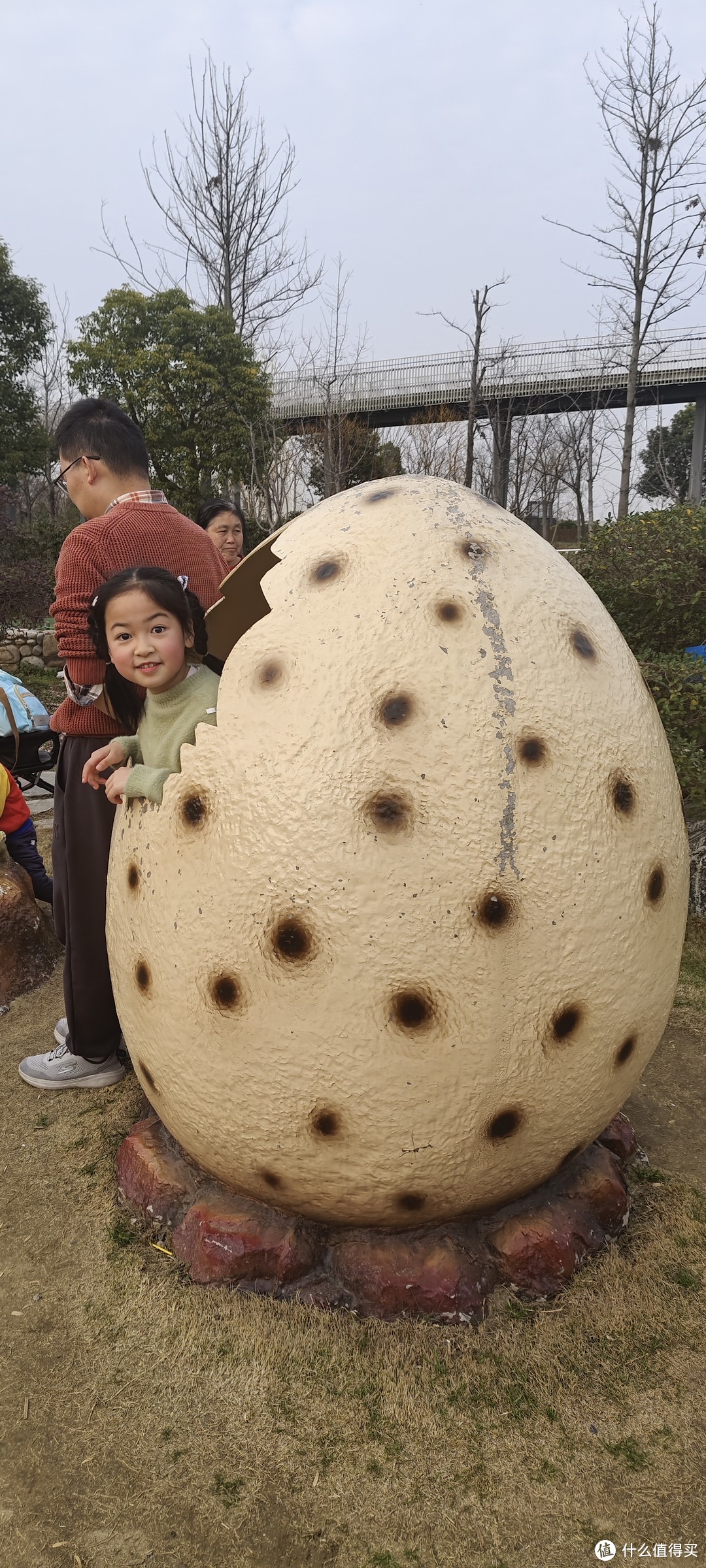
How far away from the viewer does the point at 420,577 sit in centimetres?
232

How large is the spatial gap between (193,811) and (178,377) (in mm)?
16954

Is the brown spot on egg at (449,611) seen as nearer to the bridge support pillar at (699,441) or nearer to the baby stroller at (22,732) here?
the baby stroller at (22,732)

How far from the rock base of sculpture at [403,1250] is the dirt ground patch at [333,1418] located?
5cm

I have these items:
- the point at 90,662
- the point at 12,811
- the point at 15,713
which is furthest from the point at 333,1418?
the point at 15,713

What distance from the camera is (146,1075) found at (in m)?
2.59

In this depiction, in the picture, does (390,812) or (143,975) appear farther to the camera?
(143,975)

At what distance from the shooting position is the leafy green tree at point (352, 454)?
1672cm

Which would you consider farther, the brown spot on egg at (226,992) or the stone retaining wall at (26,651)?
the stone retaining wall at (26,651)

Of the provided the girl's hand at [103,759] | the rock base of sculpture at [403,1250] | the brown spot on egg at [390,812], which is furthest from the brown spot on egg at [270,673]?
the rock base of sculpture at [403,1250]

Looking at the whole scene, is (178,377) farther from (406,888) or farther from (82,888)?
(406,888)

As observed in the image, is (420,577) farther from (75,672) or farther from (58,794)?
(58,794)

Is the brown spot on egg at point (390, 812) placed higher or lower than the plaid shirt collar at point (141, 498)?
lower

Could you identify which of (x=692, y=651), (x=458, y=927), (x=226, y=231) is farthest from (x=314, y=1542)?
(x=226, y=231)

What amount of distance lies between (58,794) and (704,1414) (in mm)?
2753
